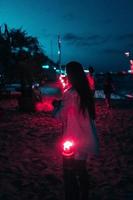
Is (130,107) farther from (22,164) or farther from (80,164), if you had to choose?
(80,164)

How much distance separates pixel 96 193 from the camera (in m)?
7.06

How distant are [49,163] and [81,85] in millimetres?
3823

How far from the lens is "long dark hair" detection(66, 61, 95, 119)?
5475 millimetres

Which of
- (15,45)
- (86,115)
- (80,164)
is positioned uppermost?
(15,45)

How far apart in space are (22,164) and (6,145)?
216 cm

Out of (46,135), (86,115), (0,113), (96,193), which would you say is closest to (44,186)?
(96,193)

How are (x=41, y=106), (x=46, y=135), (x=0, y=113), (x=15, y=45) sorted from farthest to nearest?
(x=15, y=45) < (x=41, y=106) < (x=0, y=113) < (x=46, y=135)

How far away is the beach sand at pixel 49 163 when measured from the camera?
710 cm

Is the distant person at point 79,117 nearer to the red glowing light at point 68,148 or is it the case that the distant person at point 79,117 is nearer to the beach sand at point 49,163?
the red glowing light at point 68,148

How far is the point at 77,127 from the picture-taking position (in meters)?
5.41

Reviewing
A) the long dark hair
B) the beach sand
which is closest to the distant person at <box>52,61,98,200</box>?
the long dark hair

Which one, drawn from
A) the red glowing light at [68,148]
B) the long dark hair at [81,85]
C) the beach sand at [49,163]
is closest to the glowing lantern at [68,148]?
the red glowing light at [68,148]

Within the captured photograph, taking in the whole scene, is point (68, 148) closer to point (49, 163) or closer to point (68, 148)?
point (68, 148)

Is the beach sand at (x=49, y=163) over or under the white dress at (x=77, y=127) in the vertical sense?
under
